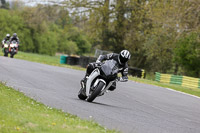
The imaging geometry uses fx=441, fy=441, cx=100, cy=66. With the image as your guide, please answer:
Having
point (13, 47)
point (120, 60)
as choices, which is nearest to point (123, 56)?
point (120, 60)

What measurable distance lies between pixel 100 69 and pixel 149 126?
3.15m

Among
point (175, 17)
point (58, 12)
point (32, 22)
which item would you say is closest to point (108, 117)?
point (175, 17)

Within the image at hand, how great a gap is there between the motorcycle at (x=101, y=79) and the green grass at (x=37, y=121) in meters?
2.72

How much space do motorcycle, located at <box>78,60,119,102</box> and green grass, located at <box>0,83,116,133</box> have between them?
272cm

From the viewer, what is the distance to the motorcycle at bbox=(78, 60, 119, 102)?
11.8m

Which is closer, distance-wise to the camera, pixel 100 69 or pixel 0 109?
pixel 0 109

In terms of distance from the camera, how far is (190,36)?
39156 mm

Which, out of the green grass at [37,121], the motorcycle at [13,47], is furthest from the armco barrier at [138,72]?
the green grass at [37,121]

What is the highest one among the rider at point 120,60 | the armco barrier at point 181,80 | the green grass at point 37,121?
the rider at point 120,60

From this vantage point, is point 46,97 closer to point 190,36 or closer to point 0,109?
point 0,109

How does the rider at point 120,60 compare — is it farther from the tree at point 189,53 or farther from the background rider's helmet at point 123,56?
the tree at point 189,53

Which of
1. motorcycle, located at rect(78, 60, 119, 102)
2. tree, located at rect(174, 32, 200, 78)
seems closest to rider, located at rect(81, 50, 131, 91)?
motorcycle, located at rect(78, 60, 119, 102)

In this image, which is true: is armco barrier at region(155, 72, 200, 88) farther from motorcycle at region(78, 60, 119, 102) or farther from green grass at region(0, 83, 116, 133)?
green grass at region(0, 83, 116, 133)

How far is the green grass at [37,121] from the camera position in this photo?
6.65 metres
